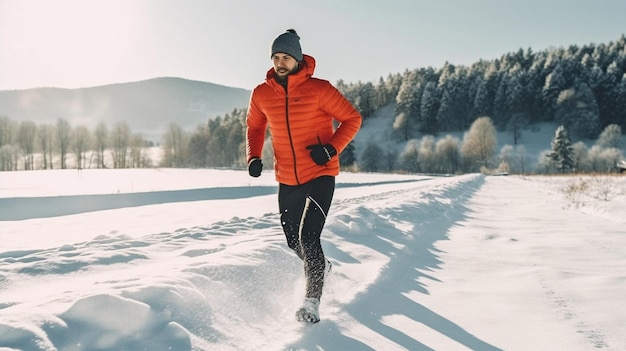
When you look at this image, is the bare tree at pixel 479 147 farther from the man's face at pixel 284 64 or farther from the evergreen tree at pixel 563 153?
the man's face at pixel 284 64

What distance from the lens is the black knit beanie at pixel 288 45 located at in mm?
3027

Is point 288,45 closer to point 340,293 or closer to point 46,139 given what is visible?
point 340,293

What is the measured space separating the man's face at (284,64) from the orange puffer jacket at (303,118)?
0.07 m

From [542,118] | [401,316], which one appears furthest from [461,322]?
[542,118]

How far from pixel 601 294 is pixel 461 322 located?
4.21ft

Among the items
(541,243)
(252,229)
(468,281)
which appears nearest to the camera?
(468,281)

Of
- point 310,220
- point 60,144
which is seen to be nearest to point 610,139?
point 310,220

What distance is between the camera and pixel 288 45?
119 inches

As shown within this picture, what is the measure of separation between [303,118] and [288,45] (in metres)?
0.53

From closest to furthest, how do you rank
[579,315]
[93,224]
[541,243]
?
[579,315], [541,243], [93,224]

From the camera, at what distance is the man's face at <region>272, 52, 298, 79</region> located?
3054 millimetres

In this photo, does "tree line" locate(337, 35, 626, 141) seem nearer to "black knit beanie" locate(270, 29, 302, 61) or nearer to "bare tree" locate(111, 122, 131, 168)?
"bare tree" locate(111, 122, 131, 168)

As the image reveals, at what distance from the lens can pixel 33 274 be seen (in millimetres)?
3541

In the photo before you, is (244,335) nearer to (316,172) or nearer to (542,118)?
(316,172)
